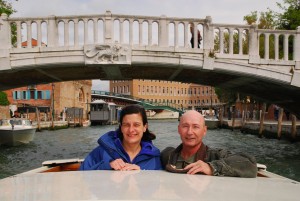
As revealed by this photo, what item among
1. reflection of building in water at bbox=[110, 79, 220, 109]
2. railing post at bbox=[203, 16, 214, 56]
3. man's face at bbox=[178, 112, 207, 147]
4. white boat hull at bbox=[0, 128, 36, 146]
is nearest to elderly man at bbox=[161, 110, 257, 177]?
man's face at bbox=[178, 112, 207, 147]

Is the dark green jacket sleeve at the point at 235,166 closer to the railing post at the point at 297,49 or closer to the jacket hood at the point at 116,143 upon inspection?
the jacket hood at the point at 116,143

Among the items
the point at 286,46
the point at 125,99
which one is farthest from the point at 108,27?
the point at 125,99

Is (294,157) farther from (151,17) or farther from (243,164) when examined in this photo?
(243,164)

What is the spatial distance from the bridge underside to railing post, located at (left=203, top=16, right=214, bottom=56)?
0.35 metres

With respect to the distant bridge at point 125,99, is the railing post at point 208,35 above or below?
above

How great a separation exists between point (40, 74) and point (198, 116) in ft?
18.8

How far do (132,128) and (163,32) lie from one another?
418 centimetres

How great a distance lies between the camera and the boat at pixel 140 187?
1019mm

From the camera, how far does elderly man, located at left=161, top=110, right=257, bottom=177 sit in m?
1.48

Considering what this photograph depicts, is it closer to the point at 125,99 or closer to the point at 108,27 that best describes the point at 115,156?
the point at 108,27

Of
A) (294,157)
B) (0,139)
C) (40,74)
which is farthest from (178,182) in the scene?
(0,139)

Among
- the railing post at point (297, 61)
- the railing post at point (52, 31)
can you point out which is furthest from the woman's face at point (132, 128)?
the railing post at point (297, 61)

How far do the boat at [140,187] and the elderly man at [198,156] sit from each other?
11cm

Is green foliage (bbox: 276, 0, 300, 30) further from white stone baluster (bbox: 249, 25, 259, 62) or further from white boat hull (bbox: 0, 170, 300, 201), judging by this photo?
white boat hull (bbox: 0, 170, 300, 201)
